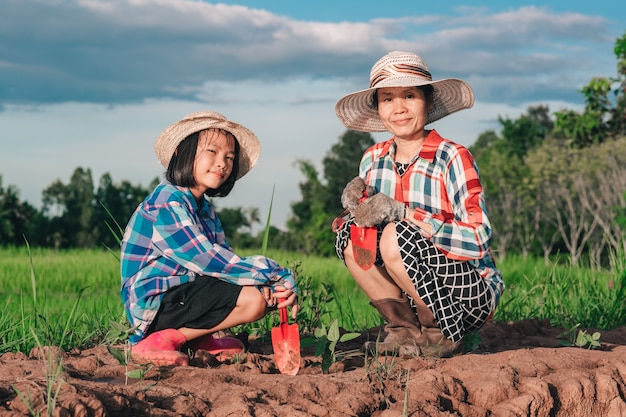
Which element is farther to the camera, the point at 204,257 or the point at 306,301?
the point at 306,301

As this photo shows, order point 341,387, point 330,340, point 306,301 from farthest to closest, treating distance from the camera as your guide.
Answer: point 306,301, point 330,340, point 341,387

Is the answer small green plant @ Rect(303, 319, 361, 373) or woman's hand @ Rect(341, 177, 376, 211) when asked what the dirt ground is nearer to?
small green plant @ Rect(303, 319, 361, 373)

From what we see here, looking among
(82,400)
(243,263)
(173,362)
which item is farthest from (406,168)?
(82,400)

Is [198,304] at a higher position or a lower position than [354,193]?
lower

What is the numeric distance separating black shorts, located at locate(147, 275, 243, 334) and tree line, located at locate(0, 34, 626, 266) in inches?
507

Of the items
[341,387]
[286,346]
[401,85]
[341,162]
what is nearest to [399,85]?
[401,85]

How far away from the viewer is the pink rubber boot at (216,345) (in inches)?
145

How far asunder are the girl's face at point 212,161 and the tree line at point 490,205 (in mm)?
12765

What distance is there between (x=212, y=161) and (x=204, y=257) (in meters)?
0.51

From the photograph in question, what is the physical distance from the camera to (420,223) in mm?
3498

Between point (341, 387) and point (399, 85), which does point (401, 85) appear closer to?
point (399, 85)

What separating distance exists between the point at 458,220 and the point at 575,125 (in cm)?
937

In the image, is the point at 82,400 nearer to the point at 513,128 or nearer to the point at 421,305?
the point at 421,305

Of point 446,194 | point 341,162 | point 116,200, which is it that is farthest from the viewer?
point 341,162
